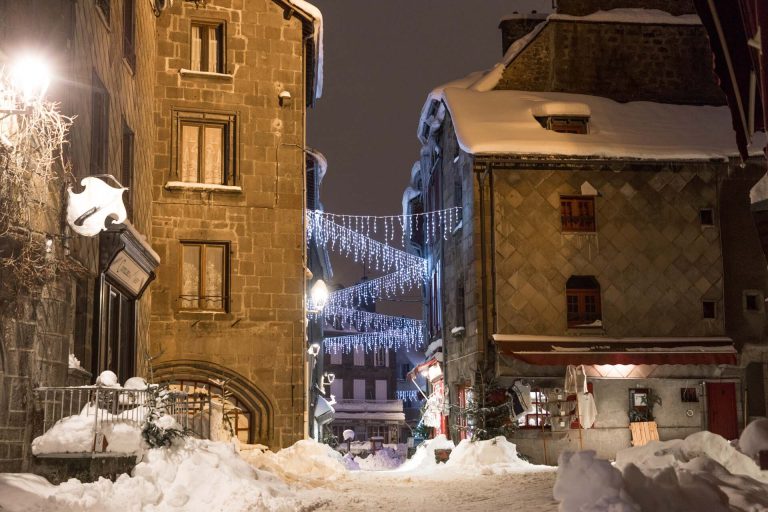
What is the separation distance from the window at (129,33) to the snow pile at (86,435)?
842 centimetres

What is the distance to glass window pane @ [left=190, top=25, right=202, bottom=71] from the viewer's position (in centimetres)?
2186

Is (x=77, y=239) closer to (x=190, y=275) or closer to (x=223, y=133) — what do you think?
(x=190, y=275)

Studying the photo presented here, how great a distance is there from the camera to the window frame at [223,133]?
21312mm

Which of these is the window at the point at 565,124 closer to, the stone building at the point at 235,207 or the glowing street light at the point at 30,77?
the stone building at the point at 235,207

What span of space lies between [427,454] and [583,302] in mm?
6001

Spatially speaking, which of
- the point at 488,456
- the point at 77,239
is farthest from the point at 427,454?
the point at 77,239

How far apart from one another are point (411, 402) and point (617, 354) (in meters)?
52.2

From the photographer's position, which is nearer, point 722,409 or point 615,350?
point 615,350

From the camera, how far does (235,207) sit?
2136 cm

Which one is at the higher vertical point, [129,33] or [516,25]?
[516,25]

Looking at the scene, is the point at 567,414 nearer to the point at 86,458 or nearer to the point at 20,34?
the point at 86,458

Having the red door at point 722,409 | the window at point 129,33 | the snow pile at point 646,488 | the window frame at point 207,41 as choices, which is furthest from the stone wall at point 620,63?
the snow pile at point 646,488

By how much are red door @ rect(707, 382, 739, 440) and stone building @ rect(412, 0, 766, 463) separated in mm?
38

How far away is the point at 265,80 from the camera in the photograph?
22.0m
